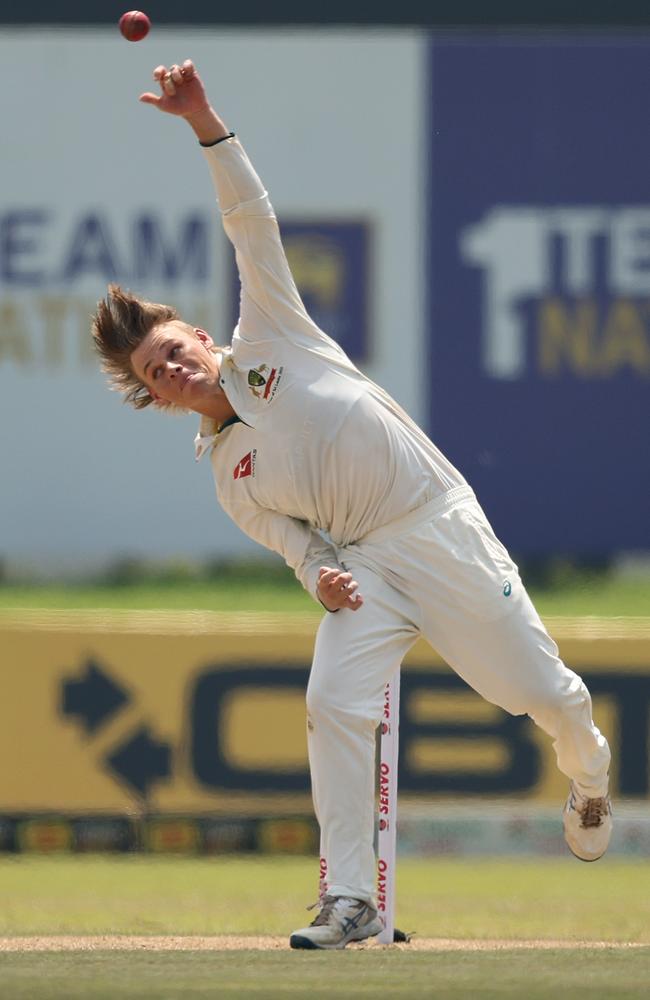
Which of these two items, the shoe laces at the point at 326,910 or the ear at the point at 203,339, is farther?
the ear at the point at 203,339

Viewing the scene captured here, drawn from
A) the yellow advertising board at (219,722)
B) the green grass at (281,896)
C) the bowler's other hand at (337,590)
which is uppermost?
the bowler's other hand at (337,590)

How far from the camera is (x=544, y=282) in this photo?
553 inches

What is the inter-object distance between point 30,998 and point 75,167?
1067 cm

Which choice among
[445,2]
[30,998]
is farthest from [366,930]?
[445,2]

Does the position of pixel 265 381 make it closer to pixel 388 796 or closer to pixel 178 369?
pixel 178 369

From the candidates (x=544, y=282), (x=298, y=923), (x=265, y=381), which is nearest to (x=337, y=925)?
(x=265, y=381)

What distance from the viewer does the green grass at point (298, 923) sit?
13.9 feet

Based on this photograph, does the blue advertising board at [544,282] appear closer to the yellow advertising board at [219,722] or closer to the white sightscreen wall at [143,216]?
the white sightscreen wall at [143,216]

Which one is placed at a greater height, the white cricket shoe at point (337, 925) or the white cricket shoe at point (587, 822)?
the white cricket shoe at point (587, 822)

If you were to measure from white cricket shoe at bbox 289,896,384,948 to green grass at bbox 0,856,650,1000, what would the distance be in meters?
0.08

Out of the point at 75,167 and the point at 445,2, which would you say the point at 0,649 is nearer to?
the point at 75,167

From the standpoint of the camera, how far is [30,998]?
4082mm

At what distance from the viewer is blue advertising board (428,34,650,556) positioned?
1393 cm

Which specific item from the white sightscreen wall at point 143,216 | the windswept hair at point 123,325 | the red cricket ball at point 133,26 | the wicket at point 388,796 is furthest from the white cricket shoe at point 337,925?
the white sightscreen wall at point 143,216
